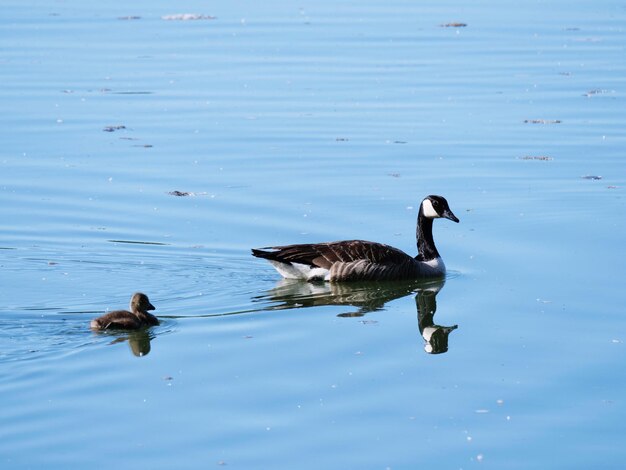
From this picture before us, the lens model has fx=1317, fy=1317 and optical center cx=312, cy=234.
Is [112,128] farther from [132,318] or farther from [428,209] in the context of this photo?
[132,318]

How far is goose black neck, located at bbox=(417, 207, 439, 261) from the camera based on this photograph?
47.9 ft

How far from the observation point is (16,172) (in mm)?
17734

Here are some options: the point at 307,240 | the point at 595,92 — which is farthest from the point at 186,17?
the point at 307,240

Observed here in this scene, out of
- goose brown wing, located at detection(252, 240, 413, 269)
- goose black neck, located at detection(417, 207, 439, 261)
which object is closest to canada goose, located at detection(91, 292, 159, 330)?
goose brown wing, located at detection(252, 240, 413, 269)

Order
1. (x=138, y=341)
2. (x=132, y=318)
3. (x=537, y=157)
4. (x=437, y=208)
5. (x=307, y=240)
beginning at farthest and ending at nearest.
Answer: (x=537, y=157) → (x=307, y=240) → (x=437, y=208) → (x=132, y=318) → (x=138, y=341)

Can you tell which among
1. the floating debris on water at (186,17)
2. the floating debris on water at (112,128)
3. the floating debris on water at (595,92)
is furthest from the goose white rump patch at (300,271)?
the floating debris on water at (186,17)

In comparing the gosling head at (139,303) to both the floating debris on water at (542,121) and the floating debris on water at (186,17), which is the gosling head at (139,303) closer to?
the floating debris on water at (542,121)

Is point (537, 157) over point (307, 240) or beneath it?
over

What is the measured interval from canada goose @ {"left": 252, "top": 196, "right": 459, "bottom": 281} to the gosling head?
1867 mm

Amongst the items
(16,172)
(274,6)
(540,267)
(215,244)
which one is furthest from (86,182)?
(274,6)

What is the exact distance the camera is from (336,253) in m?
14.0

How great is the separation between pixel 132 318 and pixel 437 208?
14.6 feet

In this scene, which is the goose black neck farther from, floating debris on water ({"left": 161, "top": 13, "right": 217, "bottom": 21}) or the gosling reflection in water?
floating debris on water ({"left": 161, "top": 13, "right": 217, "bottom": 21})

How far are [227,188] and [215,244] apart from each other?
246 centimetres
